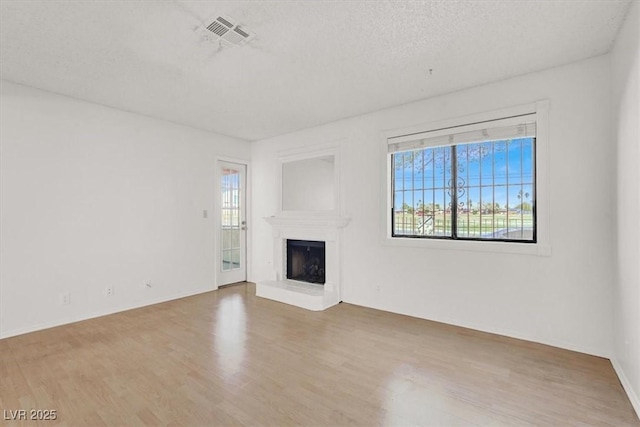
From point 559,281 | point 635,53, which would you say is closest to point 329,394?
point 559,281

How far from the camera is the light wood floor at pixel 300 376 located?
194 centimetres

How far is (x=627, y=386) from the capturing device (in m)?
Answer: 2.16

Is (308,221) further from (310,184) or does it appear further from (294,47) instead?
(294,47)

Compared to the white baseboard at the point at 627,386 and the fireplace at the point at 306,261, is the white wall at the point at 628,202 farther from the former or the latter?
the fireplace at the point at 306,261

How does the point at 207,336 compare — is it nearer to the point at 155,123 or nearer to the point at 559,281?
the point at 155,123

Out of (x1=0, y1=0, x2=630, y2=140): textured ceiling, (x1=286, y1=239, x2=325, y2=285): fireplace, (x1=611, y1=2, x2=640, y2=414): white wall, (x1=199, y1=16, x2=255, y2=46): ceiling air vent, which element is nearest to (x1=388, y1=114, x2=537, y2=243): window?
(x1=0, y1=0, x2=630, y2=140): textured ceiling

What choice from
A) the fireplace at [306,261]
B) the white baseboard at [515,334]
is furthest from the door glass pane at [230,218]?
the white baseboard at [515,334]

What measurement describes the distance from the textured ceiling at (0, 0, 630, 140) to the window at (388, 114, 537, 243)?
56 centimetres

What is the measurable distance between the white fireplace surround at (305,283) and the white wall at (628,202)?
110 inches

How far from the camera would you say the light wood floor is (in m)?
1.94

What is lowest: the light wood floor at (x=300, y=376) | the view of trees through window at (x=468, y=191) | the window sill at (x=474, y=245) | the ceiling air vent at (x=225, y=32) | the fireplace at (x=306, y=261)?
the light wood floor at (x=300, y=376)

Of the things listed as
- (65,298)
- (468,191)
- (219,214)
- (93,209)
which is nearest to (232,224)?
(219,214)

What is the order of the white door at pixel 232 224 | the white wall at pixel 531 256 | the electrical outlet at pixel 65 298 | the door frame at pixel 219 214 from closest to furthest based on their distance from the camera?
the white wall at pixel 531 256 < the electrical outlet at pixel 65 298 < the door frame at pixel 219 214 < the white door at pixel 232 224

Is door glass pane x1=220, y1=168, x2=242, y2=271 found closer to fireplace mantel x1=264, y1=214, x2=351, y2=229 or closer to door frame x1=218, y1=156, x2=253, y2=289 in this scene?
door frame x1=218, y1=156, x2=253, y2=289
